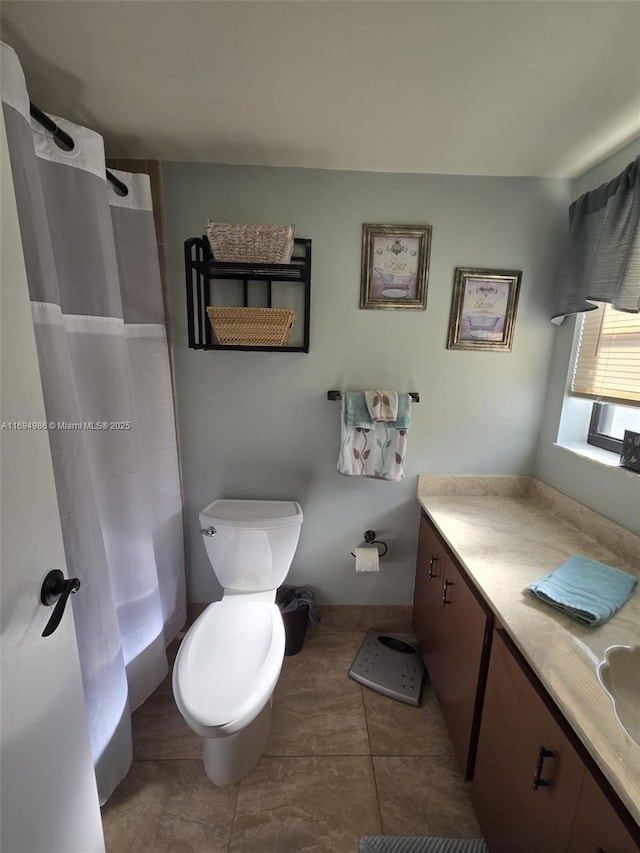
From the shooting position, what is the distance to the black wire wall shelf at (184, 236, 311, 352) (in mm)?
1366

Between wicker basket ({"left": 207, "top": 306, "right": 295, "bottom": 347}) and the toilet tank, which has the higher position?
wicker basket ({"left": 207, "top": 306, "right": 295, "bottom": 347})

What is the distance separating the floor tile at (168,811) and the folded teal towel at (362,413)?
1389 mm

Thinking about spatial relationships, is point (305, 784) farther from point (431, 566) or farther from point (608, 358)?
point (608, 358)

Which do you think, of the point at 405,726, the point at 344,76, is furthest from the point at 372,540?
the point at 344,76

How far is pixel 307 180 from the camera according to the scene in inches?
56.2

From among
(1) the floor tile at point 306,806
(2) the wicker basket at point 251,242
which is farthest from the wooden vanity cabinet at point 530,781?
(2) the wicker basket at point 251,242


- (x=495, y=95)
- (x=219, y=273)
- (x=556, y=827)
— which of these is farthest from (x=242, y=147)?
(x=556, y=827)

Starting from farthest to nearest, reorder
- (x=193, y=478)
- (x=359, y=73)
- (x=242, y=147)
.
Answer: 1. (x=193, y=478)
2. (x=242, y=147)
3. (x=359, y=73)

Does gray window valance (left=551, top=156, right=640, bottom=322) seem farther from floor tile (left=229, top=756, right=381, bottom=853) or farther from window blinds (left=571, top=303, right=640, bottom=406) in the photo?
floor tile (left=229, top=756, right=381, bottom=853)

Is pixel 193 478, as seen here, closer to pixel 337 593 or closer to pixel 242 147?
pixel 337 593

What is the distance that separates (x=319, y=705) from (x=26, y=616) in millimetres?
1270

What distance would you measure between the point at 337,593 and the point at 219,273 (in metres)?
1.67

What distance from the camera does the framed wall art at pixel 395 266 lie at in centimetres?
147

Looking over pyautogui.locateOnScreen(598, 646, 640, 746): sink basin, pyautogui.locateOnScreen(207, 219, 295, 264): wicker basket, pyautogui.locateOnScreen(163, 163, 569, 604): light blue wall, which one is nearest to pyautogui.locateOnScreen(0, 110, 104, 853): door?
pyautogui.locateOnScreen(207, 219, 295, 264): wicker basket
